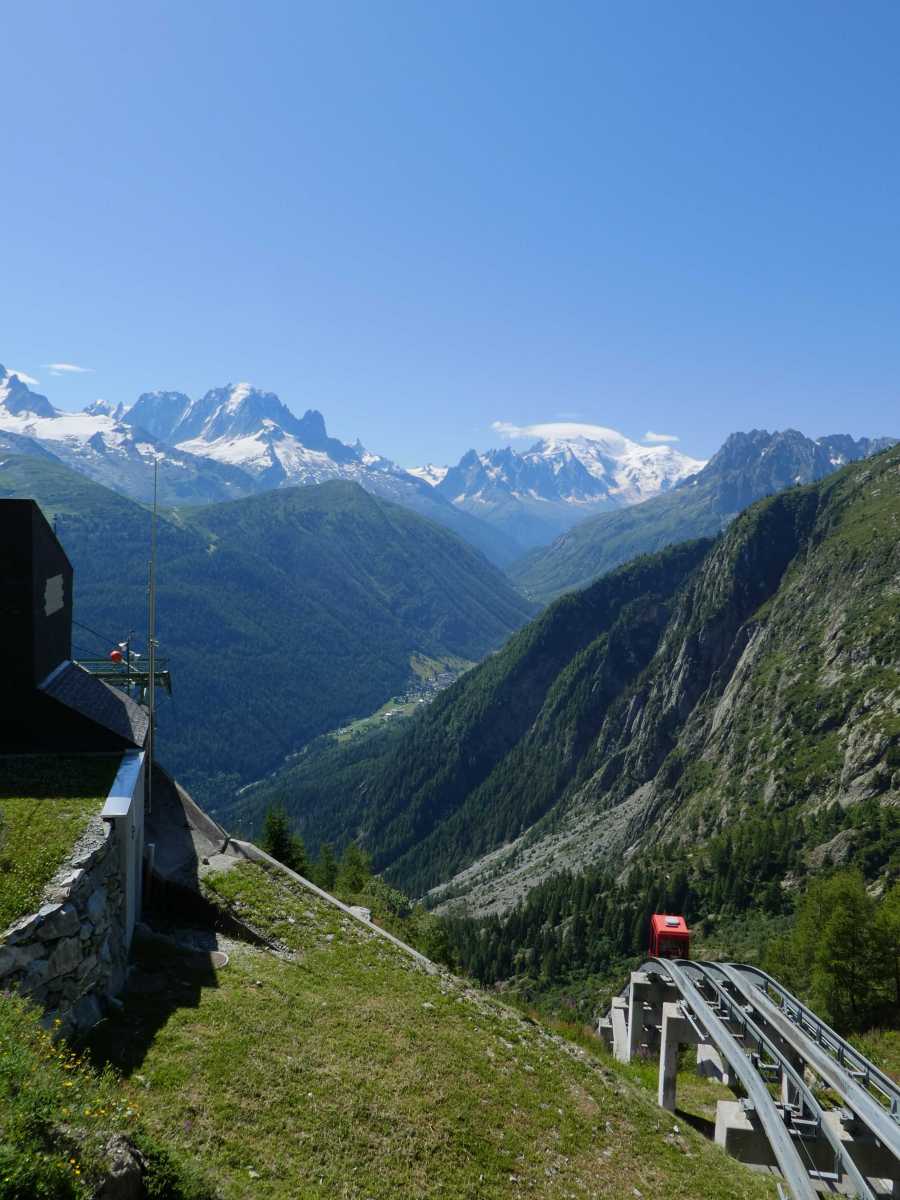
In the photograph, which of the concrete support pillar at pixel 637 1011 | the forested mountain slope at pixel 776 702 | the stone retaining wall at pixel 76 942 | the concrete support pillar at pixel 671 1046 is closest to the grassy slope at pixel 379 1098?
the stone retaining wall at pixel 76 942

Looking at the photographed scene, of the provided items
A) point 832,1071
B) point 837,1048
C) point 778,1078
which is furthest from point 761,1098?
point 778,1078

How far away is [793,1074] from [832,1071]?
156 cm

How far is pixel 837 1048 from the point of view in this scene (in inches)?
787

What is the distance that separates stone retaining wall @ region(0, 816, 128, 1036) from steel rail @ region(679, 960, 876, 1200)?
16.5 metres

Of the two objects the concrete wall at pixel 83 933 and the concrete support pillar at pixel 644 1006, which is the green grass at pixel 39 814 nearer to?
the concrete wall at pixel 83 933

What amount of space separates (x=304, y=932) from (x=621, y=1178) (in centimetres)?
1275

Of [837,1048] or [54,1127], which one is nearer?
[54,1127]

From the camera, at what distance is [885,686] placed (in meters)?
117

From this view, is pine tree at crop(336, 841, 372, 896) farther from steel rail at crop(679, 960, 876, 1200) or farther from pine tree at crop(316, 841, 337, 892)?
steel rail at crop(679, 960, 876, 1200)

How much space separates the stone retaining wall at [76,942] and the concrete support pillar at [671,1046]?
56.1 feet

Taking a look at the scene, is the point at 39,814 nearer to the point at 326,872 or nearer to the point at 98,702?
the point at 98,702

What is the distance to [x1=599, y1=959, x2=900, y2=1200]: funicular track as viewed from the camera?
16.0m

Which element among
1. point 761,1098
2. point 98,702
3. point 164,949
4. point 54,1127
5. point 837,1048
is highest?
point 98,702

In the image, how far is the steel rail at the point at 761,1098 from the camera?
47.5ft
